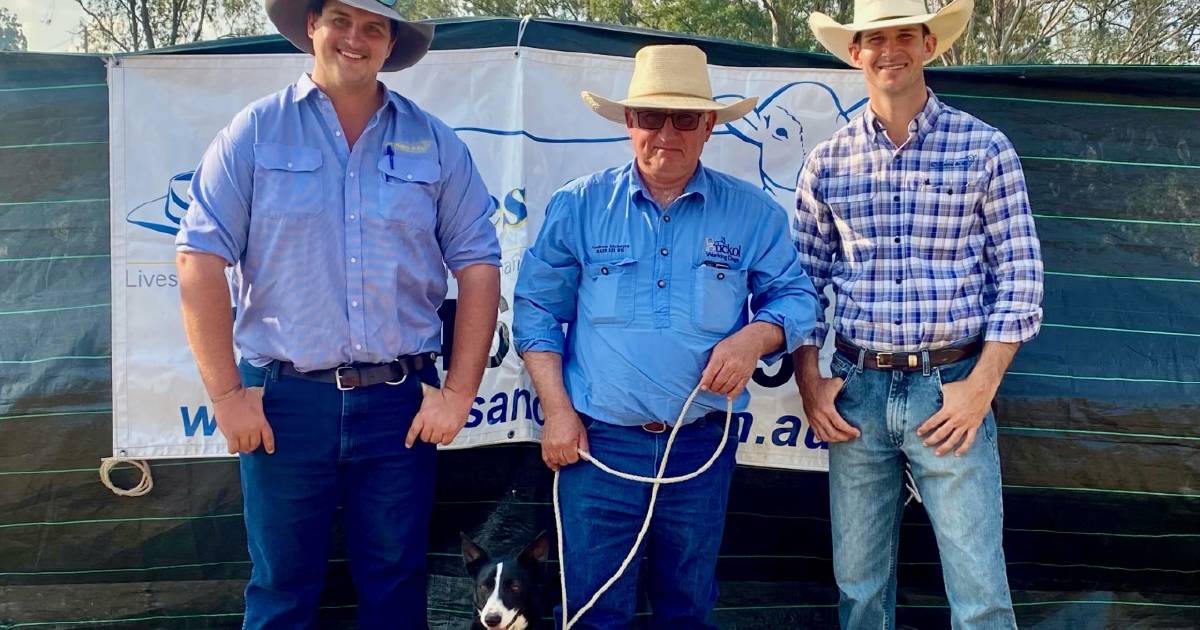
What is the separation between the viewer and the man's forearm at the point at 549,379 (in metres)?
2.70

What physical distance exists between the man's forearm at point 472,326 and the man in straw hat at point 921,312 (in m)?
1.08

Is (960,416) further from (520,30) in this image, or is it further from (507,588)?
(520,30)

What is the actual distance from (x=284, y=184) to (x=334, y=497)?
90 cm

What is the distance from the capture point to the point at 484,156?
3551 mm

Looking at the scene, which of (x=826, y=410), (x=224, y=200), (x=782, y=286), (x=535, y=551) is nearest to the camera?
(x=224, y=200)

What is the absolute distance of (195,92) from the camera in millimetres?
3461

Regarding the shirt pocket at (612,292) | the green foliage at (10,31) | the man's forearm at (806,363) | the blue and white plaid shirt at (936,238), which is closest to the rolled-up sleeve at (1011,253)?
the blue and white plaid shirt at (936,238)

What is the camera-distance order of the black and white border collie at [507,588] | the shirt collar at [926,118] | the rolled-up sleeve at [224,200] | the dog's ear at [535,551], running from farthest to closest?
the dog's ear at [535,551] → the black and white border collie at [507,588] → the shirt collar at [926,118] → the rolled-up sleeve at [224,200]

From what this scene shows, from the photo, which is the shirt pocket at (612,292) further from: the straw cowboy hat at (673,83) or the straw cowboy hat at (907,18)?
the straw cowboy hat at (907,18)

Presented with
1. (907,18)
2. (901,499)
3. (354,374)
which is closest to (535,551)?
(354,374)

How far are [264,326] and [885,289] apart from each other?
1.83 metres

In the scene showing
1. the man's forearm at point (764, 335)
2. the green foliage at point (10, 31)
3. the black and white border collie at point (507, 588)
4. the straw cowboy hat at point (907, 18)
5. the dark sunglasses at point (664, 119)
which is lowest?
the black and white border collie at point (507, 588)

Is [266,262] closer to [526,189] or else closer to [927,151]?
[526,189]

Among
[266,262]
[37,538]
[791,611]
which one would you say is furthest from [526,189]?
[37,538]
